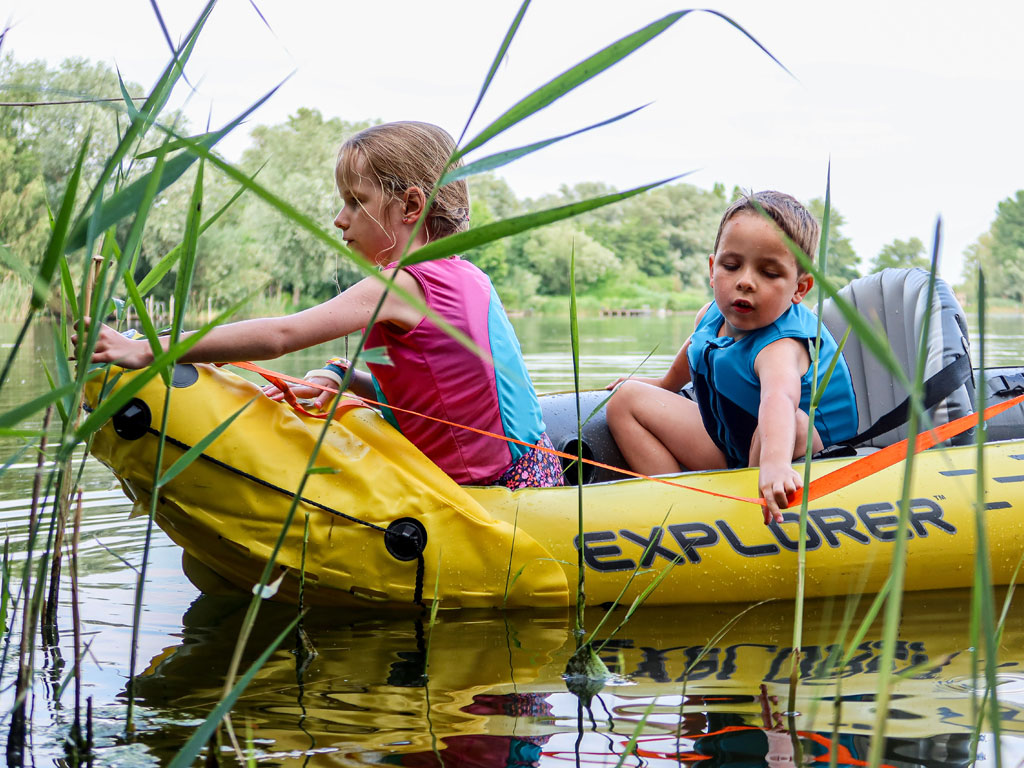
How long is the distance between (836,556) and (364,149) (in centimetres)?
158

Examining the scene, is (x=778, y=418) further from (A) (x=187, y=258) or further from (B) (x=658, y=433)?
(A) (x=187, y=258)

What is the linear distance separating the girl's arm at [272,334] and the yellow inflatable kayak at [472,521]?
0.80 ft

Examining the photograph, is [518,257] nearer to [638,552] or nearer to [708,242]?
[708,242]

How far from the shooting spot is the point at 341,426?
2453 mm

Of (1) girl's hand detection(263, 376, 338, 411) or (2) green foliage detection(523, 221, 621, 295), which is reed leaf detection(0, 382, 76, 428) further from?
(2) green foliage detection(523, 221, 621, 295)

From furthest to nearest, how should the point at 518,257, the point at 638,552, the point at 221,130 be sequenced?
1. the point at 518,257
2. the point at 638,552
3. the point at 221,130

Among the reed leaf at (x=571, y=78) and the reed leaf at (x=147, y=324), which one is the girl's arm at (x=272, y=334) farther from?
the reed leaf at (x=571, y=78)

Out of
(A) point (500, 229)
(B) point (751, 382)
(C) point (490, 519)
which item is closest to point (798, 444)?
(B) point (751, 382)

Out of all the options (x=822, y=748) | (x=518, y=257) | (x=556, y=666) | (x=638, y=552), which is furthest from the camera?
(x=518, y=257)

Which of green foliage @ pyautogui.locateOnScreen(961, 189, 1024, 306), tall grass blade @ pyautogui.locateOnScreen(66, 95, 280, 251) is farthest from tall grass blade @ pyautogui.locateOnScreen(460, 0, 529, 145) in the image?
green foliage @ pyautogui.locateOnScreen(961, 189, 1024, 306)

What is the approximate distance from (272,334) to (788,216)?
1.42 m

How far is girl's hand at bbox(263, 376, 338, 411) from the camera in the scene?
248cm

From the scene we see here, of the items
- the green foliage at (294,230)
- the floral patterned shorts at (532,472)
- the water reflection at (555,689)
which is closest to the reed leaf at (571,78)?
the water reflection at (555,689)

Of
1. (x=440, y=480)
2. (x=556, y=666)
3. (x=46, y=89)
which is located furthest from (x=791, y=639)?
(x=46, y=89)
